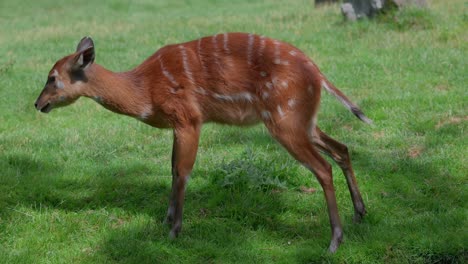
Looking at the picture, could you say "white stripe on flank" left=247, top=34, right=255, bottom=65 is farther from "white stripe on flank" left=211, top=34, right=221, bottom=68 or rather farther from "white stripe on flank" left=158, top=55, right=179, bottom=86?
"white stripe on flank" left=158, top=55, right=179, bottom=86

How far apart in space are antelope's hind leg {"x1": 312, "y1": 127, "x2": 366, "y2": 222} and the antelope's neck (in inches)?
50.3

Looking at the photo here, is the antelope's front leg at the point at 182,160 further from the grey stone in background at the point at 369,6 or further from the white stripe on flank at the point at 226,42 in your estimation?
the grey stone in background at the point at 369,6

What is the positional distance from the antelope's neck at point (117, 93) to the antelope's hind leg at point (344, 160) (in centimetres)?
128

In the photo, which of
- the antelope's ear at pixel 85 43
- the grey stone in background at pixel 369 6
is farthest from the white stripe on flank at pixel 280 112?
the grey stone in background at pixel 369 6

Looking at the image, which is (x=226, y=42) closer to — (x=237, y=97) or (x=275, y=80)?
(x=237, y=97)

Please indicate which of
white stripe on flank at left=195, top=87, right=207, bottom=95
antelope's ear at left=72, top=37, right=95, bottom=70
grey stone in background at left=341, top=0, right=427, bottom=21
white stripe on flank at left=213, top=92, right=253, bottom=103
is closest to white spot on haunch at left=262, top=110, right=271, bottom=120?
white stripe on flank at left=213, top=92, right=253, bottom=103

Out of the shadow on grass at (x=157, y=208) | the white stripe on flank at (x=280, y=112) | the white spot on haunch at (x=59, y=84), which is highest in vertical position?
the white spot on haunch at (x=59, y=84)

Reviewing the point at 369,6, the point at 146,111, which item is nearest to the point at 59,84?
the point at 146,111

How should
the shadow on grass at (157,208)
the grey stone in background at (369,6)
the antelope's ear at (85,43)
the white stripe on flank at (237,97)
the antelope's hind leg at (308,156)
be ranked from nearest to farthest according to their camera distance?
the antelope's hind leg at (308,156) < the shadow on grass at (157,208) < the white stripe on flank at (237,97) < the antelope's ear at (85,43) < the grey stone in background at (369,6)

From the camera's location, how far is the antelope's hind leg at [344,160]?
15.8ft

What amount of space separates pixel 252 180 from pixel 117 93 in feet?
4.11

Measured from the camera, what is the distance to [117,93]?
4.77m

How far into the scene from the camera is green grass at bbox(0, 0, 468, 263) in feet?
14.8

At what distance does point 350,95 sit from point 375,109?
Result: 69cm
